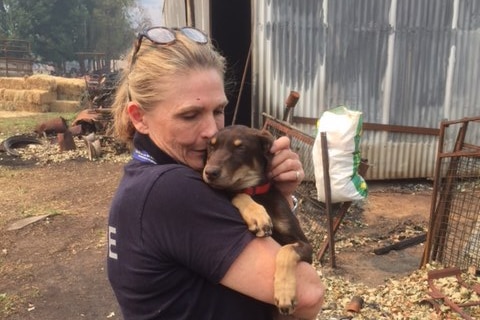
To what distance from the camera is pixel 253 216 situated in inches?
70.2

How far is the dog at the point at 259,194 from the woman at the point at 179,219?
0.05 metres

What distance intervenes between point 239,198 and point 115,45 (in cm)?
6244

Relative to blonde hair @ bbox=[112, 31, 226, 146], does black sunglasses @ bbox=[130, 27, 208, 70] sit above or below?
above

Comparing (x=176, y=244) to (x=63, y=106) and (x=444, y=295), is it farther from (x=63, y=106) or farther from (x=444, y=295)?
(x=63, y=106)

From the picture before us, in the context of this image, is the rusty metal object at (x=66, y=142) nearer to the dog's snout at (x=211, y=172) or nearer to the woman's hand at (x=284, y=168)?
the woman's hand at (x=284, y=168)

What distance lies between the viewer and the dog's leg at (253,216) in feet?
5.55

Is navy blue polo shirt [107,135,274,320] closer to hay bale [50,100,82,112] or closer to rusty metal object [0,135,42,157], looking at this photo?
rusty metal object [0,135,42,157]

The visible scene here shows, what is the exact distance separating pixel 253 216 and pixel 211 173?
229mm

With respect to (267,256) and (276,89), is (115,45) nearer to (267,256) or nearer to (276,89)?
(276,89)

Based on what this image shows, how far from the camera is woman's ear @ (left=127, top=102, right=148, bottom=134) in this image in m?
1.85

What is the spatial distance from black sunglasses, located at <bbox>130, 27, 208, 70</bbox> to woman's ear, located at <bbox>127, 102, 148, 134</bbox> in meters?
0.19

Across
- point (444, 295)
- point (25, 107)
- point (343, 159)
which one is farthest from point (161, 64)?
point (25, 107)

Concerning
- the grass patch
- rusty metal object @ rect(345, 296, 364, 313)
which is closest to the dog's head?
rusty metal object @ rect(345, 296, 364, 313)

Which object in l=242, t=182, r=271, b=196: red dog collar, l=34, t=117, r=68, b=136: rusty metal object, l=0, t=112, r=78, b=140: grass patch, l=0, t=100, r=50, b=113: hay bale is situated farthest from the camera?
l=0, t=100, r=50, b=113: hay bale
